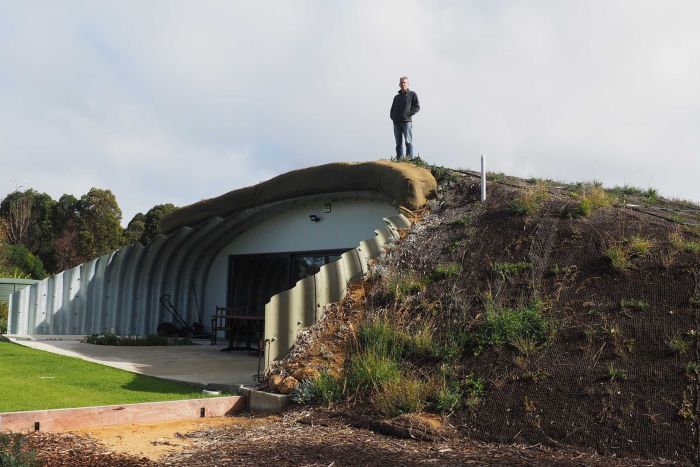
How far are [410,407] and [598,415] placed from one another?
1816mm

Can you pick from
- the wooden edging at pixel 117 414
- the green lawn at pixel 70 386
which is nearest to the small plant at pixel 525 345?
the wooden edging at pixel 117 414

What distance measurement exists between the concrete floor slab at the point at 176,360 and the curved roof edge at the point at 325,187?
342 centimetres

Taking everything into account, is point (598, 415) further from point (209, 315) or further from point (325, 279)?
point (209, 315)

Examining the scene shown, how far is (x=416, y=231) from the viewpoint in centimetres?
1087

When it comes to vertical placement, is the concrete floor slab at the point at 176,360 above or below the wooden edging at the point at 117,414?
above

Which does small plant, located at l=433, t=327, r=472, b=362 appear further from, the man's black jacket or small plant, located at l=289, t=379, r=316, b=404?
the man's black jacket

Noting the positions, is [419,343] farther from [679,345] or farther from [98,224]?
[98,224]

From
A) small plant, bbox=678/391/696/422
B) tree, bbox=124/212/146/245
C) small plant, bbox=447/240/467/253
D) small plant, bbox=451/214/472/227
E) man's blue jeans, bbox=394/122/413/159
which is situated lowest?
small plant, bbox=678/391/696/422

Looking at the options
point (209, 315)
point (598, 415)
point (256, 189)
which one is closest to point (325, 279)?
point (598, 415)

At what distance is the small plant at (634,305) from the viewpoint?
7311 millimetres

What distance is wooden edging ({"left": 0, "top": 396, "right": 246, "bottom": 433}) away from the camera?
6270mm

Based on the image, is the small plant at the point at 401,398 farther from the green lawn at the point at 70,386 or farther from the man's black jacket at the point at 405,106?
the man's black jacket at the point at 405,106

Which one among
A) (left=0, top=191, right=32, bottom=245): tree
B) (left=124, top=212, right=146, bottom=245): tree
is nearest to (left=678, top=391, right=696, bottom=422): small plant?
(left=124, top=212, right=146, bottom=245): tree

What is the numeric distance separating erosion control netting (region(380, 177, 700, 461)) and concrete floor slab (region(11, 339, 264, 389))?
313 centimetres
